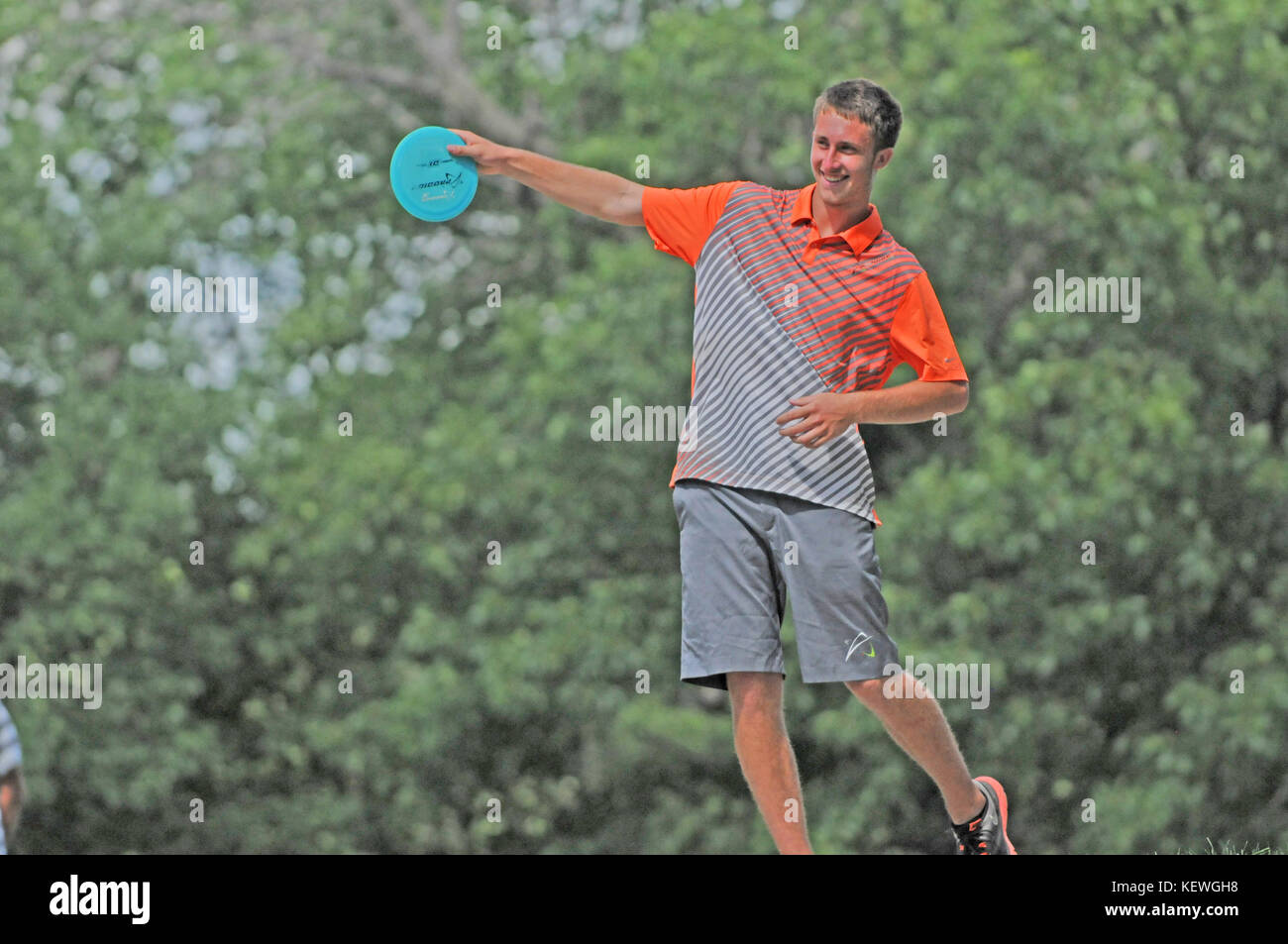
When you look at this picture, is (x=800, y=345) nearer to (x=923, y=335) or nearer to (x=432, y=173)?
(x=923, y=335)

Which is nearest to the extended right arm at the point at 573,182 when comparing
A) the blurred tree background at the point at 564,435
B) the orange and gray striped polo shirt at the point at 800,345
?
the orange and gray striped polo shirt at the point at 800,345

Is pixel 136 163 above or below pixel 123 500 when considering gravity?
above

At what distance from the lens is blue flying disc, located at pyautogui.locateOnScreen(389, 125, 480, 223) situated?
4.52 m

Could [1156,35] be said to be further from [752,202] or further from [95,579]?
[95,579]

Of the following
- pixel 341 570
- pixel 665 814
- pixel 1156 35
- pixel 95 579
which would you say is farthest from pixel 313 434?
pixel 1156 35

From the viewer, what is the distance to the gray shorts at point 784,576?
4109 millimetres

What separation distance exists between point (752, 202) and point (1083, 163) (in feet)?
16.9

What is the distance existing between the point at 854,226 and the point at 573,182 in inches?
28.8

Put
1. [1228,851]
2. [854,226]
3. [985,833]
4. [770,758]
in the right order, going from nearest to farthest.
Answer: [770,758] → [854,226] → [985,833] → [1228,851]

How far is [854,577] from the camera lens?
164 inches

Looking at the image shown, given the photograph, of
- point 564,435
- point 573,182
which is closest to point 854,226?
point 573,182

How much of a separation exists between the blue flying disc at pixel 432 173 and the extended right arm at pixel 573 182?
0.12m

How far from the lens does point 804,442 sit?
406 cm

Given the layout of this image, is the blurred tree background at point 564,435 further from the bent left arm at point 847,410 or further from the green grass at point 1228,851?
the bent left arm at point 847,410
